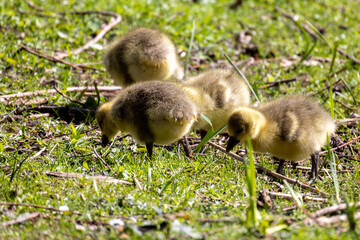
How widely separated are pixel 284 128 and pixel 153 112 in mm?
1004

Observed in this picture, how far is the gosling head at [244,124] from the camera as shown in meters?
3.80

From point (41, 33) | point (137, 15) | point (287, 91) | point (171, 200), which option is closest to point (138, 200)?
point (171, 200)

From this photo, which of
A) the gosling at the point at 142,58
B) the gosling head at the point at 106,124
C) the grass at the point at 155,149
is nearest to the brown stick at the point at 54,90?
the grass at the point at 155,149

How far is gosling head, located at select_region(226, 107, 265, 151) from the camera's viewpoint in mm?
3799

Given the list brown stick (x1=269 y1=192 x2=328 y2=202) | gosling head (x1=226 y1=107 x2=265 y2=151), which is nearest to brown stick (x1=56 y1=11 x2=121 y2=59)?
gosling head (x1=226 y1=107 x2=265 y2=151)

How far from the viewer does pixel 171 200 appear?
3.30 metres

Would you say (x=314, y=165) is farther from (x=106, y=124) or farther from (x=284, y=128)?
(x=106, y=124)

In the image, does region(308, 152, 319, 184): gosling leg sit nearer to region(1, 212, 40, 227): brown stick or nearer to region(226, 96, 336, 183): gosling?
region(226, 96, 336, 183): gosling

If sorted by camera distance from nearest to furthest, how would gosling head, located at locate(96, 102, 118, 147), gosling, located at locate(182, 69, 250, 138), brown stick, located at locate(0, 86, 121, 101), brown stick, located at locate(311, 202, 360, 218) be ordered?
brown stick, located at locate(311, 202, 360, 218) < gosling head, located at locate(96, 102, 118, 147) < gosling, located at locate(182, 69, 250, 138) < brown stick, located at locate(0, 86, 121, 101)

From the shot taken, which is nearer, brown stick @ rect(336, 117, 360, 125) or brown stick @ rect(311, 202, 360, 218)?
brown stick @ rect(311, 202, 360, 218)

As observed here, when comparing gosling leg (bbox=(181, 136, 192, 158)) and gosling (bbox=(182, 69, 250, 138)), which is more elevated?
gosling (bbox=(182, 69, 250, 138))

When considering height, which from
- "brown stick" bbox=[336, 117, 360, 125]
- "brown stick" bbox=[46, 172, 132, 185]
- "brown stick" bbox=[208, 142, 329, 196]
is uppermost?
"brown stick" bbox=[46, 172, 132, 185]

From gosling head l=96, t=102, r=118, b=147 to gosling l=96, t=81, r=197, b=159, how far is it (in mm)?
59

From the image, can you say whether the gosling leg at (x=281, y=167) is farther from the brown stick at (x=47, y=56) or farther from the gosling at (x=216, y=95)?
the brown stick at (x=47, y=56)
